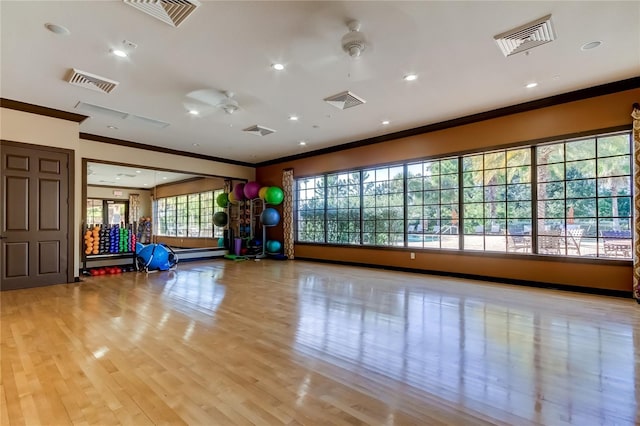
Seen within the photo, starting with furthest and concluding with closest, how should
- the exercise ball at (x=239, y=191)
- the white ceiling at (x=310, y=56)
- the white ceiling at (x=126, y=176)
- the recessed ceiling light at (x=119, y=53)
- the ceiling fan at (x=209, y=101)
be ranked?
the exercise ball at (x=239, y=191)
the white ceiling at (x=126, y=176)
the ceiling fan at (x=209, y=101)
the recessed ceiling light at (x=119, y=53)
the white ceiling at (x=310, y=56)

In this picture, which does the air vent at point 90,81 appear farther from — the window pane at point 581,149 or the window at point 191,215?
the window pane at point 581,149

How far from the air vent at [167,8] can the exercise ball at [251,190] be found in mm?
7439

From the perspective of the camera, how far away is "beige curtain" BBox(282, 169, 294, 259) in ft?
33.7

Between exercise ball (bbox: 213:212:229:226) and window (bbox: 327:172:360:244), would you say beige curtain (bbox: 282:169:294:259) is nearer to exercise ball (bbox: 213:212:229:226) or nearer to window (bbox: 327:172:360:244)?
window (bbox: 327:172:360:244)

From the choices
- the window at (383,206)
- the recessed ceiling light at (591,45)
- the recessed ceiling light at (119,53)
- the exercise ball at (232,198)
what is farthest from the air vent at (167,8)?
the exercise ball at (232,198)

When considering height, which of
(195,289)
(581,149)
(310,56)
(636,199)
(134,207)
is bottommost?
(195,289)

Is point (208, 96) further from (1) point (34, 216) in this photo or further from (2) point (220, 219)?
(2) point (220, 219)

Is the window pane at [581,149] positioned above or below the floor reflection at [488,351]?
above

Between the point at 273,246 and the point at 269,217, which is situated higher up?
the point at 269,217

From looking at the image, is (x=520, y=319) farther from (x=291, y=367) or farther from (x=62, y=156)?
(x=62, y=156)

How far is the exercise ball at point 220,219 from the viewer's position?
442 inches

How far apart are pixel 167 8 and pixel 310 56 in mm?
1694

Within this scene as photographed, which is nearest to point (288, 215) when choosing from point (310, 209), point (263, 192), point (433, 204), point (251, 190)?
point (310, 209)

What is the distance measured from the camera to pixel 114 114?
628cm
